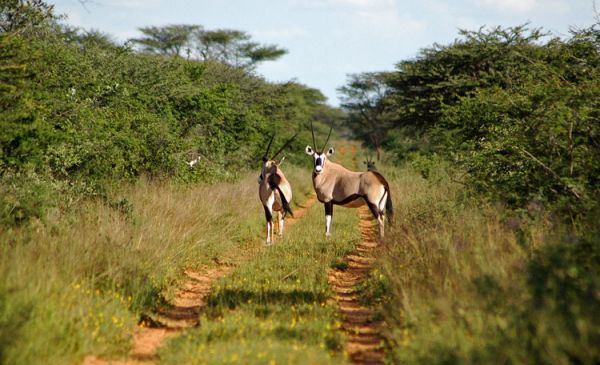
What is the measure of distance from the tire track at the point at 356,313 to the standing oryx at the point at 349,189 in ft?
2.72

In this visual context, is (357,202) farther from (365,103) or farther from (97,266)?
(365,103)

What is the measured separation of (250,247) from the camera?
12.0 metres

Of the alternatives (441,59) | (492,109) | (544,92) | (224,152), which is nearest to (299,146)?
(441,59)

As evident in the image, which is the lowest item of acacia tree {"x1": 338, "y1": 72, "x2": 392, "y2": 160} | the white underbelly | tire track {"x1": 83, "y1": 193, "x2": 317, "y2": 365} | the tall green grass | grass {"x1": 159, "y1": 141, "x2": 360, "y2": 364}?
tire track {"x1": 83, "y1": 193, "x2": 317, "y2": 365}

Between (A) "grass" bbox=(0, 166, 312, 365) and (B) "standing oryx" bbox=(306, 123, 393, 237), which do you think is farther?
(B) "standing oryx" bbox=(306, 123, 393, 237)

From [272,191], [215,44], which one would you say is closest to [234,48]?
[215,44]

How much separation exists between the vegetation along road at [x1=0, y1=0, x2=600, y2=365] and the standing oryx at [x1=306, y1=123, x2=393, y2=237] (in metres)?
0.68

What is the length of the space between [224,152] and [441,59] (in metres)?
10.1

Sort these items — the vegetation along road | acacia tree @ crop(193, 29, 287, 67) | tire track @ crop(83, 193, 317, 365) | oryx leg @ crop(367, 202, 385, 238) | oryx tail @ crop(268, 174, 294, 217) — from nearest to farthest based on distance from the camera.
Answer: the vegetation along road < tire track @ crop(83, 193, 317, 365) < oryx leg @ crop(367, 202, 385, 238) < oryx tail @ crop(268, 174, 294, 217) < acacia tree @ crop(193, 29, 287, 67)

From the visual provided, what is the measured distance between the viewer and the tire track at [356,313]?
19.1 feet

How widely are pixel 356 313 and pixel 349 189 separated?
18.2 feet

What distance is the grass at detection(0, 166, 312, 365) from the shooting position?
5.39 m

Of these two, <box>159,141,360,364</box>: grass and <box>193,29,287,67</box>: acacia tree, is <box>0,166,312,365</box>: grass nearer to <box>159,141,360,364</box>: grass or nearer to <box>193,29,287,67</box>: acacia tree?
<box>159,141,360,364</box>: grass

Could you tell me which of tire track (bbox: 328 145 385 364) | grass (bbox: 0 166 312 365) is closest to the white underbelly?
tire track (bbox: 328 145 385 364)
